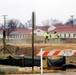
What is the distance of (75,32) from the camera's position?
10312 centimetres

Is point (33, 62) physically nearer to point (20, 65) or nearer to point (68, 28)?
point (20, 65)

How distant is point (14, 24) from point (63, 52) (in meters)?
139

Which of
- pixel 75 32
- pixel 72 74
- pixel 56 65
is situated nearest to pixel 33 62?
pixel 56 65

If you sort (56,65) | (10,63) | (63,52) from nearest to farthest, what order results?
(63,52)
(56,65)
(10,63)

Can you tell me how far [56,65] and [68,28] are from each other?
92720 millimetres

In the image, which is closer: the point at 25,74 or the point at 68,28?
the point at 25,74

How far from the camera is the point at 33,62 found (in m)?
15.5

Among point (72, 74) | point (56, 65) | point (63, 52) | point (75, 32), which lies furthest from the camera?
point (75, 32)

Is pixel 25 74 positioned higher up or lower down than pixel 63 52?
lower down

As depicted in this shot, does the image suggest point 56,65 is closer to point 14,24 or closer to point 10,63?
point 10,63

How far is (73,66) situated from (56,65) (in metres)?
0.87

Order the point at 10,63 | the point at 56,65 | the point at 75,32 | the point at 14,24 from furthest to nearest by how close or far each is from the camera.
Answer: the point at 14,24 < the point at 75,32 < the point at 10,63 < the point at 56,65

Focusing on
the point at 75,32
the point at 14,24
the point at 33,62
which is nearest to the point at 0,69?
the point at 33,62

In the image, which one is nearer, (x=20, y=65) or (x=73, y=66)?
(x=73, y=66)
